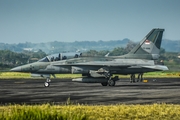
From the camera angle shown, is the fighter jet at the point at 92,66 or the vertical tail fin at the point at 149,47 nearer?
the fighter jet at the point at 92,66

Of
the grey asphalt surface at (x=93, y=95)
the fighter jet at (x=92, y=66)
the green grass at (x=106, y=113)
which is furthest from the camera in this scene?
the fighter jet at (x=92, y=66)

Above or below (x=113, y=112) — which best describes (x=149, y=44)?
above

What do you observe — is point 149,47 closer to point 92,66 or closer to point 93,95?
point 92,66

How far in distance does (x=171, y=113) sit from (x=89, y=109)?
320 centimetres

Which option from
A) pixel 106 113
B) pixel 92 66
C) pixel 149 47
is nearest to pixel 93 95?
pixel 106 113

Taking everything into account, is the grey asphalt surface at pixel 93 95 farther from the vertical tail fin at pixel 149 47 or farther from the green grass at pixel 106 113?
the vertical tail fin at pixel 149 47

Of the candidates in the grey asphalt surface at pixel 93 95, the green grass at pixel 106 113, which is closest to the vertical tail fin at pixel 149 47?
the grey asphalt surface at pixel 93 95

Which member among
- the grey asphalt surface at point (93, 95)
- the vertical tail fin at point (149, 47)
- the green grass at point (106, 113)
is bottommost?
the grey asphalt surface at point (93, 95)

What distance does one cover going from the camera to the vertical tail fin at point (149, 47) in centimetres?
4084

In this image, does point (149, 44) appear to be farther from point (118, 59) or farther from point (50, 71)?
point (50, 71)

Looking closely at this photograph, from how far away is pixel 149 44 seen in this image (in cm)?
4125

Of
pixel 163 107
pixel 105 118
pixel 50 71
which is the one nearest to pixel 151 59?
pixel 50 71

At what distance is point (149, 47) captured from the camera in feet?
→ 135

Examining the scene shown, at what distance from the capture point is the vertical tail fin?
40844mm
